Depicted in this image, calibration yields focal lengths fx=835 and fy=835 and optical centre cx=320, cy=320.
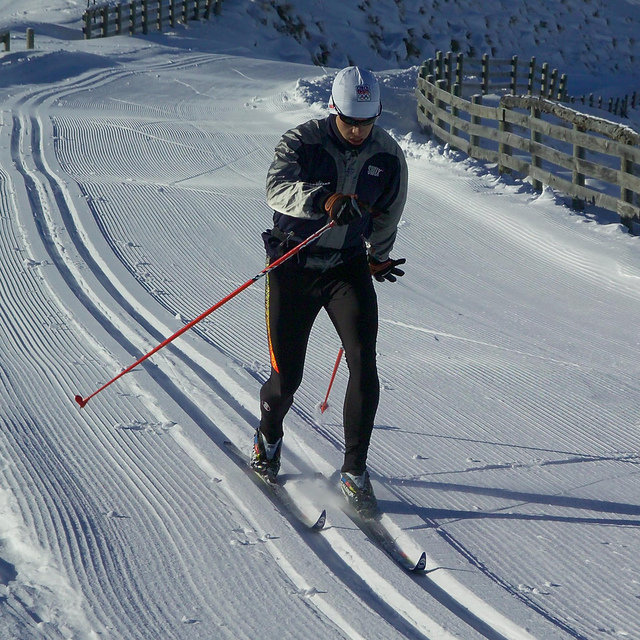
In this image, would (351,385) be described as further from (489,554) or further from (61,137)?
(61,137)

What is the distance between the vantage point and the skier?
3434 mm

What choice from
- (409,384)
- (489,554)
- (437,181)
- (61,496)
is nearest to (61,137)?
(437,181)

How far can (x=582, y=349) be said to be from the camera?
19.8ft

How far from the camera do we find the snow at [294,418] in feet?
9.95

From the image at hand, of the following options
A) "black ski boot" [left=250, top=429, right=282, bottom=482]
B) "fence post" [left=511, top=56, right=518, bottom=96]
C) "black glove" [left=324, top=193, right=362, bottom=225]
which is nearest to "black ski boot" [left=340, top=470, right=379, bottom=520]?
"black ski boot" [left=250, top=429, right=282, bottom=482]

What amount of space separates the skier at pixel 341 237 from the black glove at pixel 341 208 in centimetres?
2

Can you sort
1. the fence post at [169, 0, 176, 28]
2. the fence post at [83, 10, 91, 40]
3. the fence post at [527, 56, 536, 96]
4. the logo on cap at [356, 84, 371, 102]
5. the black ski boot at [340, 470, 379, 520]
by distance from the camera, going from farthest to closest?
the fence post at [169, 0, 176, 28] < the fence post at [83, 10, 91, 40] < the fence post at [527, 56, 536, 96] < the black ski boot at [340, 470, 379, 520] < the logo on cap at [356, 84, 371, 102]

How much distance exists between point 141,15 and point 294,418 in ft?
88.9

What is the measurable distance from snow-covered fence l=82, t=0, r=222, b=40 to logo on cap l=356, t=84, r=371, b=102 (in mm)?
26541

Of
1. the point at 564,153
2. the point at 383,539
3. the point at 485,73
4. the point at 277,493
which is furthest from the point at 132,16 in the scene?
the point at 383,539

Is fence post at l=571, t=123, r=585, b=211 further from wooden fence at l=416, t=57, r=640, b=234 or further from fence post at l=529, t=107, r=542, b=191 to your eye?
fence post at l=529, t=107, r=542, b=191

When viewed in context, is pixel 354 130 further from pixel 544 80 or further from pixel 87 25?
pixel 87 25

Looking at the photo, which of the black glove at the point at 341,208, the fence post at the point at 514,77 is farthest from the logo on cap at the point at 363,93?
the fence post at the point at 514,77

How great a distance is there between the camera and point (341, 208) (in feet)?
10.8
